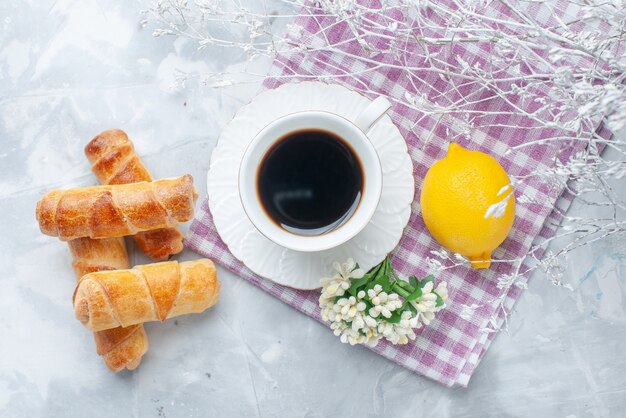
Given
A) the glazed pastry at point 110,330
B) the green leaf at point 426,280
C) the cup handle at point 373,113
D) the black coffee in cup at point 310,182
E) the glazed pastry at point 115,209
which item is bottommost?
the glazed pastry at point 110,330

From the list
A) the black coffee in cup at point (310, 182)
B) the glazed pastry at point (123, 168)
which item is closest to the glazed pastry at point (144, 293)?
the glazed pastry at point (123, 168)

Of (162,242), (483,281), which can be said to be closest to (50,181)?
(162,242)

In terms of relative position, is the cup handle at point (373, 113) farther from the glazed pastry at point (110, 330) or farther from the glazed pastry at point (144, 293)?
the glazed pastry at point (110, 330)

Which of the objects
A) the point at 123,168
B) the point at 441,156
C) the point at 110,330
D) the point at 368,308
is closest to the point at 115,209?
the point at 123,168

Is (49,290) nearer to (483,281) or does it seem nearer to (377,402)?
(377,402)

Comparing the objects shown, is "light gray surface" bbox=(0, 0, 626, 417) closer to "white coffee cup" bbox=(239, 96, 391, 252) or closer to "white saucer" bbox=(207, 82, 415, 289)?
"white saucer" bbox=(207, 82, 415, 289)

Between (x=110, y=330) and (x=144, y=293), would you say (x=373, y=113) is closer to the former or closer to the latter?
(x=144, y=293)
